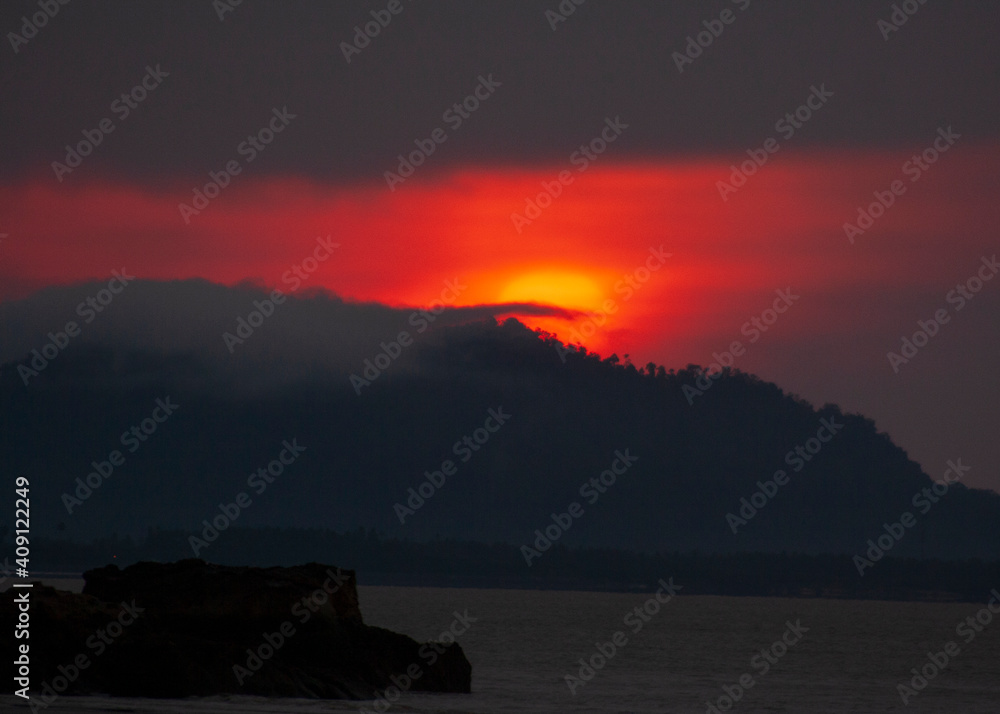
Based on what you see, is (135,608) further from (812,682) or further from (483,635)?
(483,635)

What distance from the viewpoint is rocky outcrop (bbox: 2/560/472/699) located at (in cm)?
4991

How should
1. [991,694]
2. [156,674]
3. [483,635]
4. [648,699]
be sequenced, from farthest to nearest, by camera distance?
[483,635] < [991,694] < [648,699] < [156,674]

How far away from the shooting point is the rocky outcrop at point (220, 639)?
49906 millimetres

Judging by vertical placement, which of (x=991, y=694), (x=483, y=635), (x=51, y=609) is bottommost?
(x=991, y=694)

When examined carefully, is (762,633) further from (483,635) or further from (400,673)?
(400,673)

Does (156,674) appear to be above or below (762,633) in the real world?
below

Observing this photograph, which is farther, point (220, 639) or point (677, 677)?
point (677, 677)

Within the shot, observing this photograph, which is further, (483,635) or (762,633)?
(762,633)

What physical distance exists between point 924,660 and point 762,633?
182 ft

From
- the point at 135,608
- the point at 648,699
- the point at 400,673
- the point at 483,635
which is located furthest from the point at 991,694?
the point at 483,635

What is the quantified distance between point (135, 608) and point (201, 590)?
284 centimetres

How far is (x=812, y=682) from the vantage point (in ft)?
286

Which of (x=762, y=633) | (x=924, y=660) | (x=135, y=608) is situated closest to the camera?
(x=135, y=608)

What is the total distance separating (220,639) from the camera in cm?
5469
